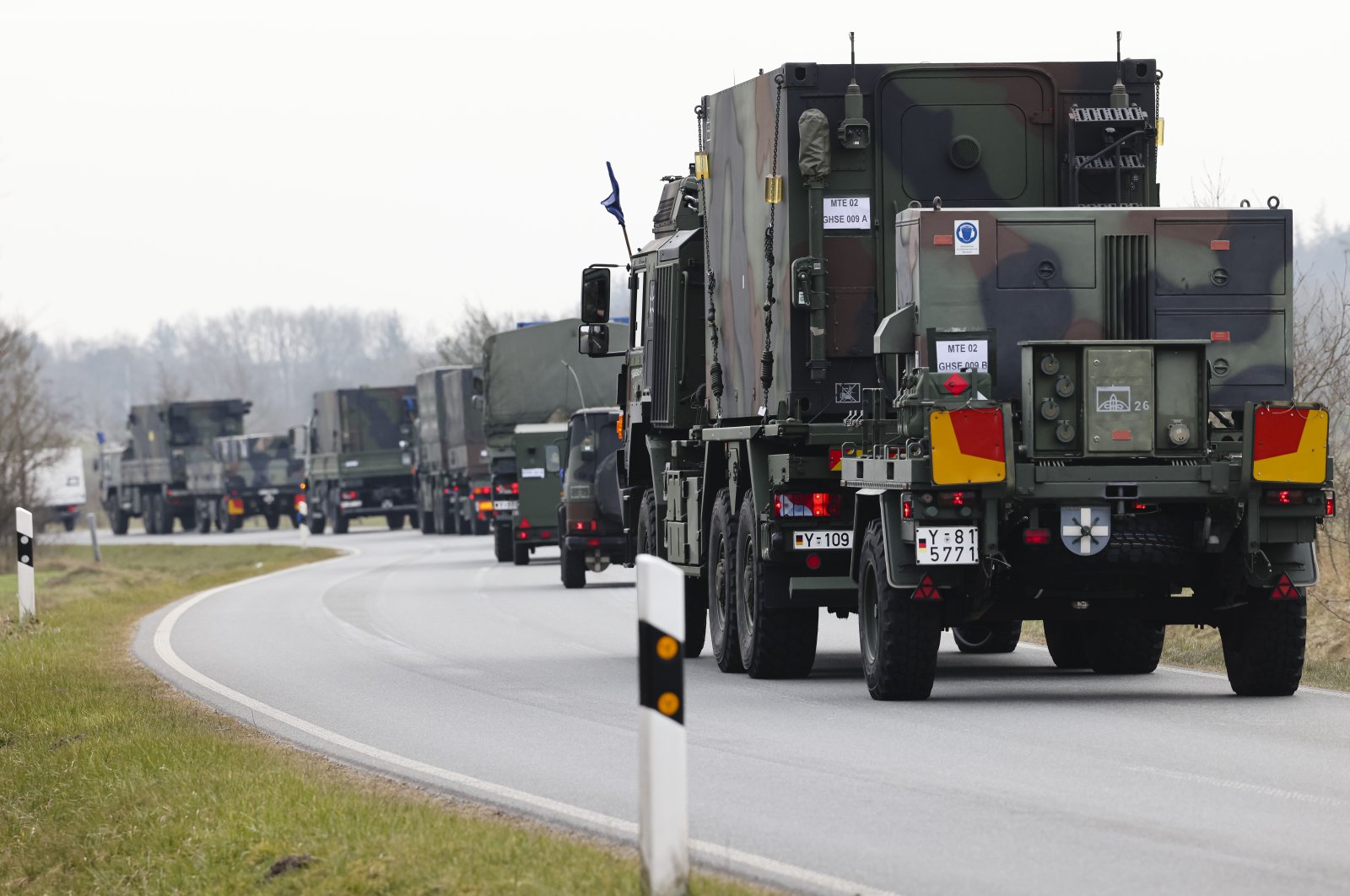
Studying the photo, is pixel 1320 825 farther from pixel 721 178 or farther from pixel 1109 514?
pixel 721 178

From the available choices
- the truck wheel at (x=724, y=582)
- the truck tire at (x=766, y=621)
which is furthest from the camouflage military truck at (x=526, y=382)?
the truck tire at (x=766, y=621)

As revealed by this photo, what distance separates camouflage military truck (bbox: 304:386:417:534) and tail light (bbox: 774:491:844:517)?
138 feet

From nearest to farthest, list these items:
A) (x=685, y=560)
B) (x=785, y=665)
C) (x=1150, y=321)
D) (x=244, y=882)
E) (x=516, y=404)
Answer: (x=244, y=882)
(x=1150, y=321)
(x=785, y=665)
(x=685, y=560)
(x=516, y=404)

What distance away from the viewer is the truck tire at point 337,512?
59188 mm

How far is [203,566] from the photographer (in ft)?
167

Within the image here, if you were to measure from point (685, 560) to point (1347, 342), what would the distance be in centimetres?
640

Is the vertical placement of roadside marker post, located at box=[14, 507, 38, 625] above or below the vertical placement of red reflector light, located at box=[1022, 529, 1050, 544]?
below

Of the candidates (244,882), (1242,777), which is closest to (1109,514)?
(1242,777)

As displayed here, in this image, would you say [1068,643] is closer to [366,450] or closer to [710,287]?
[710,287]

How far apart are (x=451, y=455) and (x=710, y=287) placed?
1298 inches

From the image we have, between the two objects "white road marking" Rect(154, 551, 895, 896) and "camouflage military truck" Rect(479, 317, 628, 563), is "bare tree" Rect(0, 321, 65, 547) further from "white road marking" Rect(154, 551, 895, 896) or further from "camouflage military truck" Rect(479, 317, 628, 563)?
"white road marking" Rect(154, 551, 895, 896)

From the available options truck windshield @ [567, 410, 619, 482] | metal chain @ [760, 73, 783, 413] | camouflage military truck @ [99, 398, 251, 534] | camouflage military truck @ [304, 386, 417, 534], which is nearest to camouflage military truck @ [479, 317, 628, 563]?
truck windshield @ [567, 410, 619, 482]

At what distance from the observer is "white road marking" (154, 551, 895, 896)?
25.1 feet

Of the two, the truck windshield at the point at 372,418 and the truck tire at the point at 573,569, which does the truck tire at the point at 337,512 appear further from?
the truck tire at the point at 573,569
